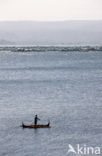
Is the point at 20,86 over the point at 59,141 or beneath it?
beneath

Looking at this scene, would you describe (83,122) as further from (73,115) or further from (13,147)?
(13,147)

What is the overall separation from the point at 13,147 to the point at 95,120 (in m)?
12.0

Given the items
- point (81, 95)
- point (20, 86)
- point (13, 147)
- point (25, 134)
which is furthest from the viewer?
point (20, 86)

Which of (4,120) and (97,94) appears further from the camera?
(97,94)

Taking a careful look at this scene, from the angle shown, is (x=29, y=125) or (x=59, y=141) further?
(x=29, y=125)

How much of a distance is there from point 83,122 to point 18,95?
23.3 metres

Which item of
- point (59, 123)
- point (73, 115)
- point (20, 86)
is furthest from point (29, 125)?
point (20, 86)

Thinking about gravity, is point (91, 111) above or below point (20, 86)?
above

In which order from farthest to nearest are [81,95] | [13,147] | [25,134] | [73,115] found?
[81,95] < [73,115] < [25,134] < [13,147]

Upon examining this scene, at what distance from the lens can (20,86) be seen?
91750mm

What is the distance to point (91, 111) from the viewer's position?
196 ft

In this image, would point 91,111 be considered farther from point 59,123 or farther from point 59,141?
point 59,141

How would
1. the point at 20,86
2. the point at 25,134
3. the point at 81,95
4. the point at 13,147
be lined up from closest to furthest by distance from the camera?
the point at 13,147, the point at 25,134, the point at 81,95, the point at 20,86

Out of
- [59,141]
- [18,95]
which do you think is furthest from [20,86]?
[59,141]
